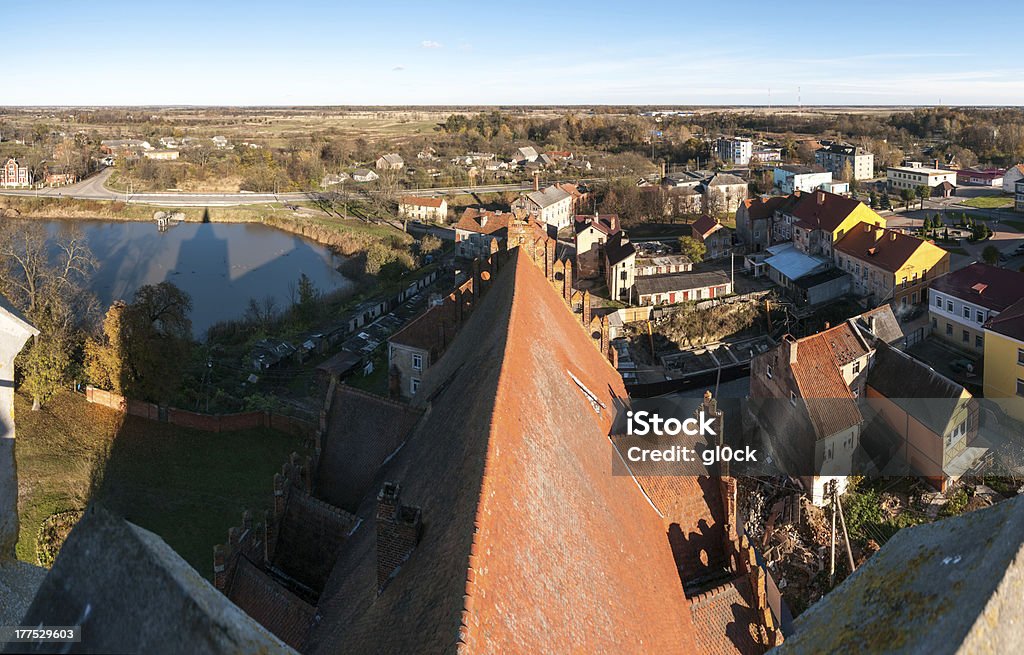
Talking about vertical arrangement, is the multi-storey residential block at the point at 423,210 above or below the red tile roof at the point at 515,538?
above

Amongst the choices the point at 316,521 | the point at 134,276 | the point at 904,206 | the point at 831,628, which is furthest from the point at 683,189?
the point at 831,628

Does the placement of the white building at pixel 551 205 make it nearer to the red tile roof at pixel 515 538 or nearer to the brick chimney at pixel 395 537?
the red tile roof at pixel 515 538

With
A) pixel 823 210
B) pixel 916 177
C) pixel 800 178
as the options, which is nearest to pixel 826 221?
pixel 823 210

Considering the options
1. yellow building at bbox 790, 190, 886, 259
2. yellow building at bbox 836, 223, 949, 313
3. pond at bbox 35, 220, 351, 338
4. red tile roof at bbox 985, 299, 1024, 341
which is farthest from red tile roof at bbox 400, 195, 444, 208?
red tile roof at bbox 985, 299, 1024, 341

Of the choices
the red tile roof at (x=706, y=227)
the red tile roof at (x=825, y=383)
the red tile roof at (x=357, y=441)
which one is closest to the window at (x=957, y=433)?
the red tile roof at (x=825, y=383)

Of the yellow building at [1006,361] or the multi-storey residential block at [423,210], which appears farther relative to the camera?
the multi-storey residential block at [423,210]

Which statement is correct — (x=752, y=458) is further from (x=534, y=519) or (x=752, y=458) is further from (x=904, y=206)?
(x=904, y=206)
